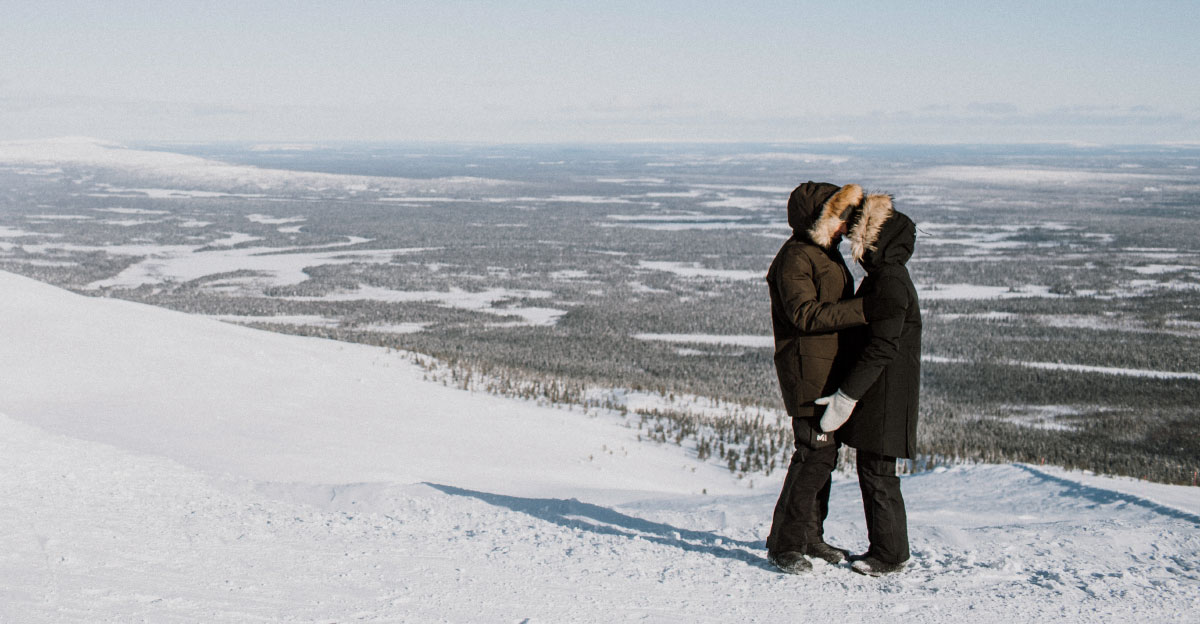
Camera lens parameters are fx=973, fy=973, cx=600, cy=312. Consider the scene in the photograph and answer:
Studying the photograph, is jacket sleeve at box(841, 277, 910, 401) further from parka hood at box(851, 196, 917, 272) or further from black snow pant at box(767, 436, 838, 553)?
black snow pant at box(767, 436, 838, 553)

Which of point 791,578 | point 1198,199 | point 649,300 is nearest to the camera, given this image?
point 791,578

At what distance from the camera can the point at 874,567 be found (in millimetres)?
4715

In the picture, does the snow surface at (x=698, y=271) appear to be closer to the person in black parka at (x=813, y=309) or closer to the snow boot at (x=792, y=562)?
the snow boot at (x=792, y=562)

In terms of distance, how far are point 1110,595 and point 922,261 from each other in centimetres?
5768

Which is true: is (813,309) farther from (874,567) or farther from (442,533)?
(442,533)

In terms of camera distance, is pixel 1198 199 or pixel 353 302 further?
pixel 1198 199

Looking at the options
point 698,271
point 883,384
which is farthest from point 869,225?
point 698,271

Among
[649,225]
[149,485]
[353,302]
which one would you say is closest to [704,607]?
[149,485]

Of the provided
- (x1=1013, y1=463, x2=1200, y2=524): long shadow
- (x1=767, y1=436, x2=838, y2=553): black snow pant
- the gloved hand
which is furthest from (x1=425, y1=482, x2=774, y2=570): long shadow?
(x1=1013, y1=463, x2=1200, y2=524): long shadow

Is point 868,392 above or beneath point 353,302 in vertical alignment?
above

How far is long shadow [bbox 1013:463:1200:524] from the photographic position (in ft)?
20.0

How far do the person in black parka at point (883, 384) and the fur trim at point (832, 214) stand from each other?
73 millimetres

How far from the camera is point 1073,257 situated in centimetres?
6103

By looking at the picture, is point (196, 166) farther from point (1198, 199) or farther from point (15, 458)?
point (15, 458)
